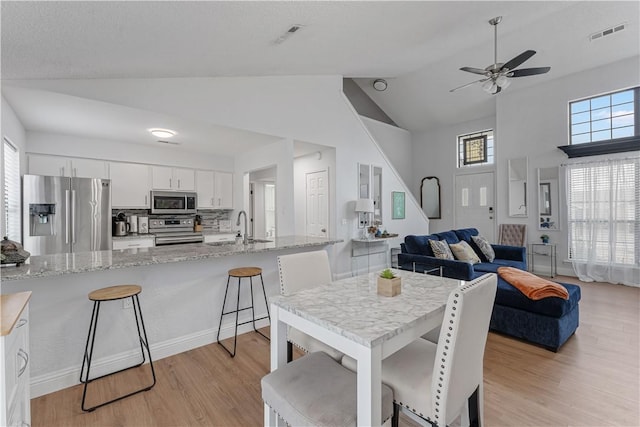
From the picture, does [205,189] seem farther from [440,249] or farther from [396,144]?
[396,144]

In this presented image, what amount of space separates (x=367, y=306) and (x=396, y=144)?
733 cm

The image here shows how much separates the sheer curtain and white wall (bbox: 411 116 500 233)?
2.07m

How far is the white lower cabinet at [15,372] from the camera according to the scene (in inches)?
41.5

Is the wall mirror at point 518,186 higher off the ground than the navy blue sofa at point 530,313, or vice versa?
the wall mirror at point 518,186

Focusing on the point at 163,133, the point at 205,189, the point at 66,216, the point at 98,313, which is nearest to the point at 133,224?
the point at 66,216

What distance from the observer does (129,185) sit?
4.53 metres

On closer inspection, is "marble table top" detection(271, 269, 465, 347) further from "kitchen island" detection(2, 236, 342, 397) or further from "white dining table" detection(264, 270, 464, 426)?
"kitchen island" detection(2, 236, 342, 397)

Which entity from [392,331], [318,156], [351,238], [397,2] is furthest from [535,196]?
[392,331]

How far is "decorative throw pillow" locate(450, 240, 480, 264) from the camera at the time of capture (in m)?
4.14

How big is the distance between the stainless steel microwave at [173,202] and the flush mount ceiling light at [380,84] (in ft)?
16.1

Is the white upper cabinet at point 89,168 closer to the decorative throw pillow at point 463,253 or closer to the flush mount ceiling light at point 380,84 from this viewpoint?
Answer: the decorative throw pillow at point 463,253

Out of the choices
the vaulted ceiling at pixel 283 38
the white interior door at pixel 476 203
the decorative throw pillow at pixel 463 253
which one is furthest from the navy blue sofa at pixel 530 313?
the white interior door at pixel 476 203

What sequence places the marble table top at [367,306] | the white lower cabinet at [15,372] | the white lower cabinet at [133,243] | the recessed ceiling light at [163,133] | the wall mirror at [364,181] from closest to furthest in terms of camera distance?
the white lower cabinet at [15,372], the marble table top at [367,306], the recessed ceiling light at [163,133], the white lower cabinet at [133,243], the wall mirror at [364,181]

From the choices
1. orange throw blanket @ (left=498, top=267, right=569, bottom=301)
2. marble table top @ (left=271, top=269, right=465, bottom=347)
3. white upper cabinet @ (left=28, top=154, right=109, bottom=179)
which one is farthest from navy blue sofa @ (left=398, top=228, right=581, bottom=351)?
white upper cabinet @ (left=28, top=154, right=109, bottom=179)
